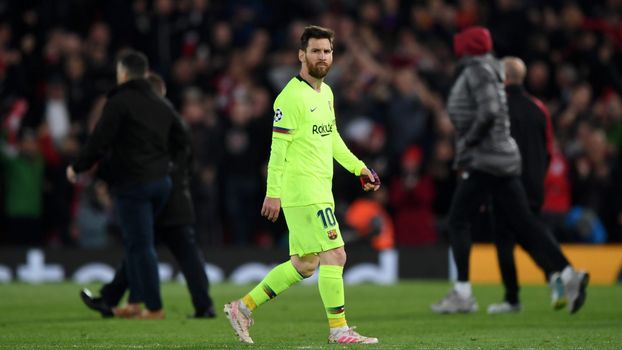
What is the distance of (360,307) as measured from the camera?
1305 centimetres

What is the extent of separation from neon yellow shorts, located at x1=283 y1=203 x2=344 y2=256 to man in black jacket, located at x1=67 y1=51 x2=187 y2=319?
278 cm

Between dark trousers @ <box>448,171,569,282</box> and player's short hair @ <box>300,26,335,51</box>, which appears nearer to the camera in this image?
player's short hair @ <box>300,26,335,51</box>

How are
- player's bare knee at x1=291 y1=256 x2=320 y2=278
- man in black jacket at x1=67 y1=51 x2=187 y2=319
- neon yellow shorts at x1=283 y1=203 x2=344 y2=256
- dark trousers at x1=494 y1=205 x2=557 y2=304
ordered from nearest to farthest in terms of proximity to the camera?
neon yellow shorts at x1=283 y1=203 x2=344 y2=256, player's bare knee at x1=291 y1=256 x2=320 y2=278, man in black jacket at x1=67 y1=51 x2=187 y2=319, dark trousers at x1=494 y1=205 x2=557 y2=304

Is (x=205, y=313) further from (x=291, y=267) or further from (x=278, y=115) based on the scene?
(x=278, y=115)

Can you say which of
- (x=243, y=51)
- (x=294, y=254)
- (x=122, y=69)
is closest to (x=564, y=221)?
(x=243, y=51)

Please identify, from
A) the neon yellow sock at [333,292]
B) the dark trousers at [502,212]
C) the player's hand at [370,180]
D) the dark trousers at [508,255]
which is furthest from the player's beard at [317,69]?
the dark trousers at [508,255]

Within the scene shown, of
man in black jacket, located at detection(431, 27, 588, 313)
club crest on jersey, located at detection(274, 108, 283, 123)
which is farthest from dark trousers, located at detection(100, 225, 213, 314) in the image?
club crest on jersey, located at detection(274, 108, 283, 123)

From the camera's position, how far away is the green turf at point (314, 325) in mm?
8883

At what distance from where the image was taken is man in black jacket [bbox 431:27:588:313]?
11.5m

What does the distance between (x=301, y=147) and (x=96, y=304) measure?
3.73 metres

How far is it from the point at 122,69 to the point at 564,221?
903 centimetres

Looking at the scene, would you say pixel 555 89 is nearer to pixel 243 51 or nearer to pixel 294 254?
pixel 243 51

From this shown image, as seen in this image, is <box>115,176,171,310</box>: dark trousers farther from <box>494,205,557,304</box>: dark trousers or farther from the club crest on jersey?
<box>494,205,557,304</box>: dark trousers

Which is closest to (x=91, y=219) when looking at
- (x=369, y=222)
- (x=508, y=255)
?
(x=369, y=222)
